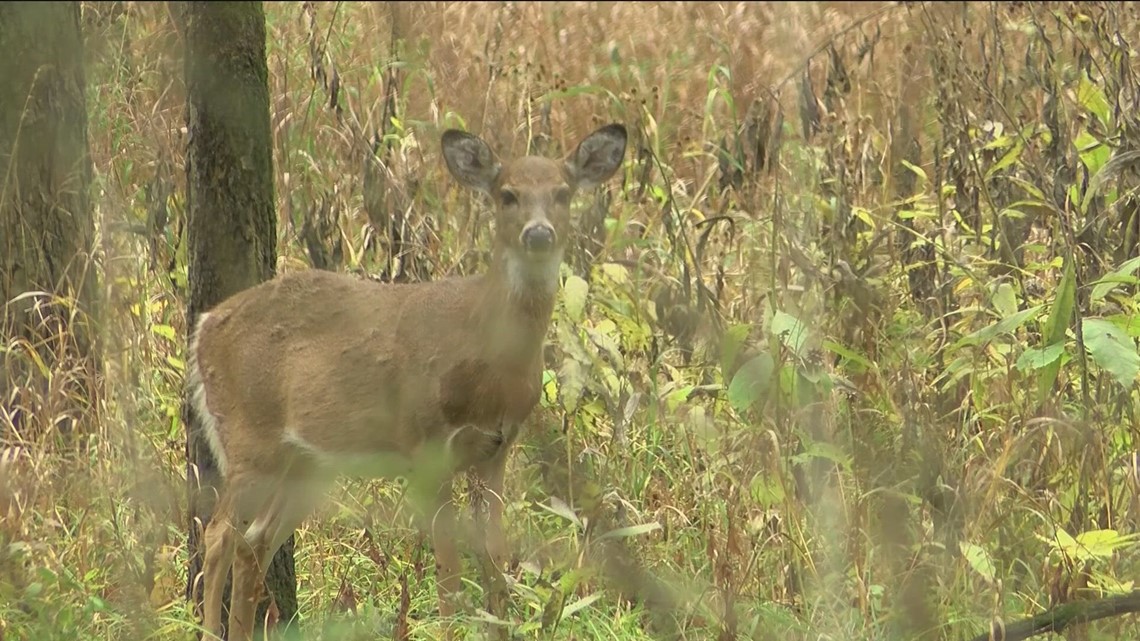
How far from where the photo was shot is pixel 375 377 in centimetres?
500

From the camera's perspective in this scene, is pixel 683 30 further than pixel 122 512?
Yes

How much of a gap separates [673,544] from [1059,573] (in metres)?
1.37

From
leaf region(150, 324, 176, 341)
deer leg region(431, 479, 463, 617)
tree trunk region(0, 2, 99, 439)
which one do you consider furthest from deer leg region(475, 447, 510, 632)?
tree trunk region(0, 2, 99, 439)

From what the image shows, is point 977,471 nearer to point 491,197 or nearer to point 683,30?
point 491,197

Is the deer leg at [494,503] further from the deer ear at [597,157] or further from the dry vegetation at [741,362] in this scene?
the deer ear at [597,157]

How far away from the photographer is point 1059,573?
405cm

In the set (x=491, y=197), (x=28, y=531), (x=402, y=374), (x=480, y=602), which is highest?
(x=491, y=197)

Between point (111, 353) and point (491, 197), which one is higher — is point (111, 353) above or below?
below

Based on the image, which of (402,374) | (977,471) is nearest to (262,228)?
(402,374)

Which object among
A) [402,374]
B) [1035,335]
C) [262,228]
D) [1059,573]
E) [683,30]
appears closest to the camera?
[1059,573]

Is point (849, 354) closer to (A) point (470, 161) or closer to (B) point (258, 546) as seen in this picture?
(A) point (470, 161)

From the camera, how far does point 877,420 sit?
460 centimetres

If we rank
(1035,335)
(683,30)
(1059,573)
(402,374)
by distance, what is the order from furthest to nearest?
1. (683,30)
2. (1035,335)
3. (402,374)
4. (1059,573)

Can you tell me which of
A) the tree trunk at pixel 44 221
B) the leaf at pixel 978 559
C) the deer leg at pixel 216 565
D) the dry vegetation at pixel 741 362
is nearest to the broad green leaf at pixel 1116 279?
the dry vegetation at pixel 741 362
